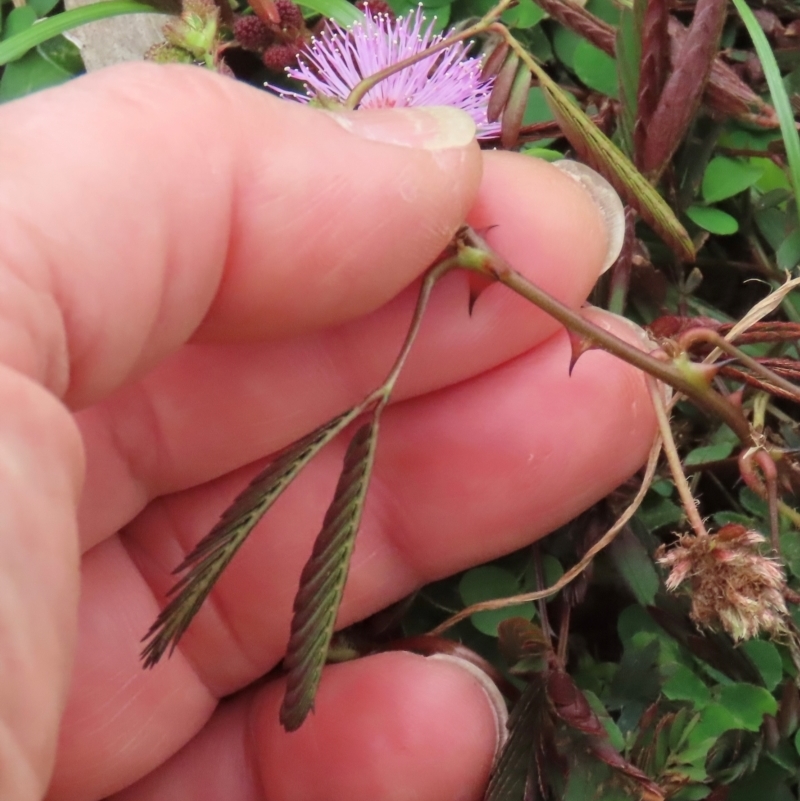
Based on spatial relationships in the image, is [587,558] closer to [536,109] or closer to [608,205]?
[608,205]

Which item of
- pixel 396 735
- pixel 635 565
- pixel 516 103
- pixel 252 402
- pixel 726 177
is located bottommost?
pixel 396 735

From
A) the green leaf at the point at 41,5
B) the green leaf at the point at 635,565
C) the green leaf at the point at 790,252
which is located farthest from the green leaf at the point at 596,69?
the green leaf at the point at 41,5

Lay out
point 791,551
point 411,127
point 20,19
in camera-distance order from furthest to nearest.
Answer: point 20,19
point 791,551
point 411,127

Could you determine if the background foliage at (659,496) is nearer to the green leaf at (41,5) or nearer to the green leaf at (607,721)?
the green leaf at (607,721)

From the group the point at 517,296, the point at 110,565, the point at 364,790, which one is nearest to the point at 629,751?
the point at 364,790

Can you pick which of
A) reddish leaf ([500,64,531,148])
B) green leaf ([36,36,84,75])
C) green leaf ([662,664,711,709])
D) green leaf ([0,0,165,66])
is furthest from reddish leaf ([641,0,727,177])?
green leaf ([36,36,84,75])

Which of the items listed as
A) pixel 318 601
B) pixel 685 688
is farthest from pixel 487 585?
pixel 318 601
